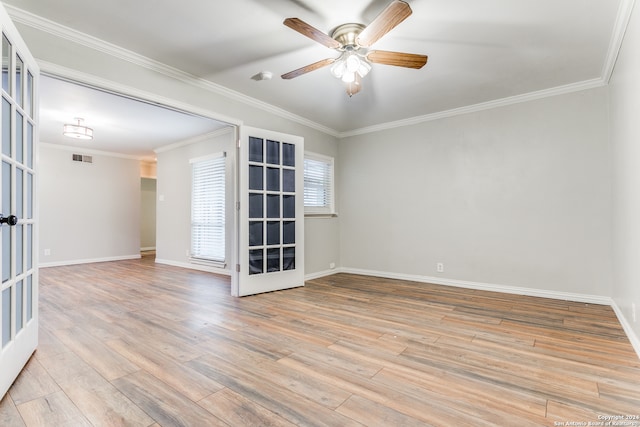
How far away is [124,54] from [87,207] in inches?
210

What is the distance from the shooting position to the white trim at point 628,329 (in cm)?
217

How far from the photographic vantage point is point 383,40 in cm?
272

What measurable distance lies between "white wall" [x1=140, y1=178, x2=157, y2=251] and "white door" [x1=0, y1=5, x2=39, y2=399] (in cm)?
700

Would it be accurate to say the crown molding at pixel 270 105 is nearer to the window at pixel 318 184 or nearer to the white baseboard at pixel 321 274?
the window at pixel 318 184

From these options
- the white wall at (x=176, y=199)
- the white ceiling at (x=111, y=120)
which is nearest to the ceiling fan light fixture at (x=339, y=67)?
the white ceiling at (x=111, y=120)

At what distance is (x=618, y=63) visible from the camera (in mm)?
2760

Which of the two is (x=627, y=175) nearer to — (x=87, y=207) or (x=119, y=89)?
(x=119, y=89)

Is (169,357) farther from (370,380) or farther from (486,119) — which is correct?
(486,119)

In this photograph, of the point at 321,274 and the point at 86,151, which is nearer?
the point at 321,274

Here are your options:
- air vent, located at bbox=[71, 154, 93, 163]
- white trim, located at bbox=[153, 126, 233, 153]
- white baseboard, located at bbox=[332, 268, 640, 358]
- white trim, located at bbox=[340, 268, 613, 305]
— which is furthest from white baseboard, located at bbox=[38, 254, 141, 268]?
white trim, located at bbox=[340, 268, 613, 305]

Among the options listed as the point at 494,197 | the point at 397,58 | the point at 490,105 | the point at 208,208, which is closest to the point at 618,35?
the point at 490,105

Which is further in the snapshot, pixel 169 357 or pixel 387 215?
pixel 387 215

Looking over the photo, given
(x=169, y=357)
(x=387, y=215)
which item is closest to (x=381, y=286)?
(x=387, y=215)

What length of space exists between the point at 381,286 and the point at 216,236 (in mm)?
3091
